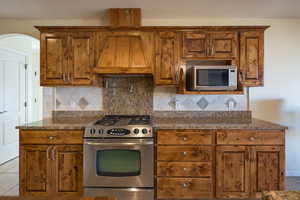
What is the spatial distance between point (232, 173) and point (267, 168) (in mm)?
410

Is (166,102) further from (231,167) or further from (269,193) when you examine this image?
(269,193)

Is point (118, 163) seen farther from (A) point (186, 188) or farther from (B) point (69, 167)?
(A) point (186, 188)

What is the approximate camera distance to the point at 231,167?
2.76m

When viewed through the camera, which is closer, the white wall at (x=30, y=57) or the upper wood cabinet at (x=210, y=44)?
the upper wood cabinet at (x=210, y=44)

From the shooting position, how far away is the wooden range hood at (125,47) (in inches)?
119

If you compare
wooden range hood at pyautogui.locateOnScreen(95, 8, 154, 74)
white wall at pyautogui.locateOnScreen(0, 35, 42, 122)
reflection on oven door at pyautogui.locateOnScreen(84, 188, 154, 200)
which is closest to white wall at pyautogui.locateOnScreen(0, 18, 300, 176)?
wooden range hood at pyautogui.locateOnScreen(95, 8, 154, 74)

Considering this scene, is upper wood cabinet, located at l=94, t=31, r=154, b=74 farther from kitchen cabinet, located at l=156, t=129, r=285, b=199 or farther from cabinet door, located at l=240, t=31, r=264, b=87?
cabinet door, located at l=240, t=31, r=264, b=87

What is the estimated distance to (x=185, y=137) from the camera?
2.75 meters

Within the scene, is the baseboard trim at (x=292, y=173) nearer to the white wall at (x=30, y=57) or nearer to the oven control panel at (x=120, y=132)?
the oven control panel at (x=120, y=132)

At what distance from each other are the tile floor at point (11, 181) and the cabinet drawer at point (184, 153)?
1.44m

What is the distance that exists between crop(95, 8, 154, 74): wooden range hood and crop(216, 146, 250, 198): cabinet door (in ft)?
4.53

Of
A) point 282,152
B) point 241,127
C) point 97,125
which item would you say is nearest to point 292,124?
point 282,152

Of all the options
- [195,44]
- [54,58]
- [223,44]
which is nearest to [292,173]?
[223,44]

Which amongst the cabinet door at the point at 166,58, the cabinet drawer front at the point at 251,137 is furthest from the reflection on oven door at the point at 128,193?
the cabinet door at the point at 166,58
